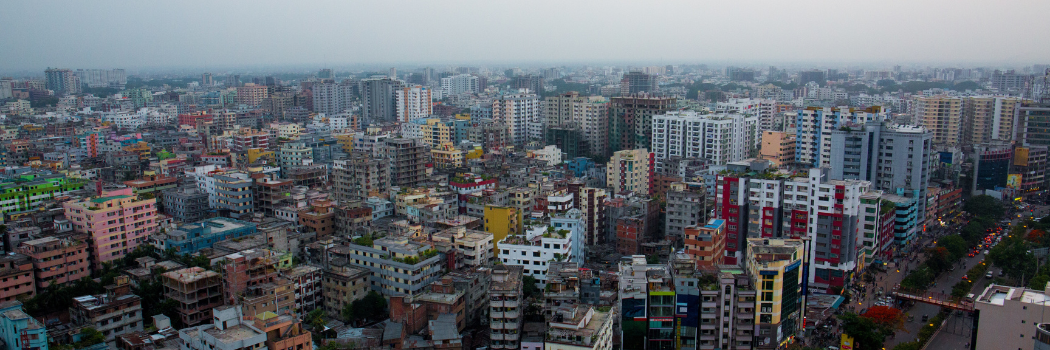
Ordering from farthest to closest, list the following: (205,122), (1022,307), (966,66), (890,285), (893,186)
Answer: (966,66), (205,122), (893,186), (890,285), (1022,307)

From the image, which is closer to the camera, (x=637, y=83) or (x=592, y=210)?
(x=592, y=210)

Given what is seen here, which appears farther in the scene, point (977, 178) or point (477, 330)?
point (977, 178)

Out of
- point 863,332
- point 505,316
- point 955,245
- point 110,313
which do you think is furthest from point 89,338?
point 955,245

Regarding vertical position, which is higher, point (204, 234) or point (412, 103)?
point (412, 103)

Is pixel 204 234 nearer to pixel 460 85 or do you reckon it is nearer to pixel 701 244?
pixel 701 244

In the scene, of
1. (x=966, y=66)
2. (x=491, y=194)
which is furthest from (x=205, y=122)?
(x=966, y=66)

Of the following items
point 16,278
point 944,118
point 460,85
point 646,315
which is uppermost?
point 460,85

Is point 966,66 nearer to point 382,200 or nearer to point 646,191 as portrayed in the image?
point 646,191
